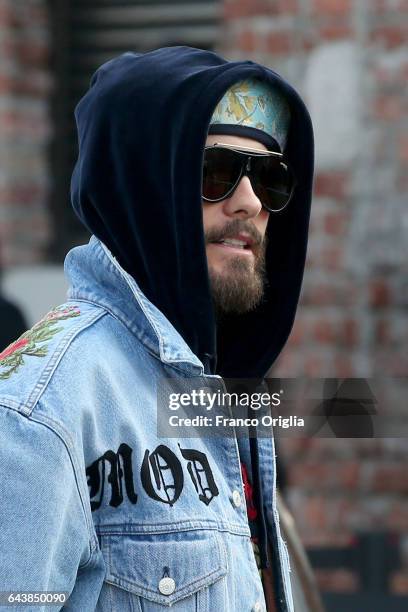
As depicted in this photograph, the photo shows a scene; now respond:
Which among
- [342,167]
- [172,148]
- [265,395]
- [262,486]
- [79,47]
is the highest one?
[79,47]

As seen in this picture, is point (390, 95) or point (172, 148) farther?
point (390, 95)

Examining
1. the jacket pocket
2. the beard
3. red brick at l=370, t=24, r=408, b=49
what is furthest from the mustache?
red brick at l=370, t=24, r=408, b=49

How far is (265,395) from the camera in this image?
74.9 inches

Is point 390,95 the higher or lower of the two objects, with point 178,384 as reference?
higher

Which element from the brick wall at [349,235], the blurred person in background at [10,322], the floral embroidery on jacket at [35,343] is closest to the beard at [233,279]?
the floral embroidery on jacket at [35,343]

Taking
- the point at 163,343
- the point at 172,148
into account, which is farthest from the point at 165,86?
the point at 163,343

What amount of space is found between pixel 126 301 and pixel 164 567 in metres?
0.36

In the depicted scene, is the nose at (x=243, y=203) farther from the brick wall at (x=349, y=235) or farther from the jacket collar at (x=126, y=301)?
the brick wall at (x=349, y=235)

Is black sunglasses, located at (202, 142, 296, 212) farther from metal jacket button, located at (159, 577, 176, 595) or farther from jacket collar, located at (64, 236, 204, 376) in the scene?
metal jacket button, located at (159, 577, 176, 595)

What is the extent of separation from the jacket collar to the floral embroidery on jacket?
0.05m

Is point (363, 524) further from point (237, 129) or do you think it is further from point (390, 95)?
point (237, 129)

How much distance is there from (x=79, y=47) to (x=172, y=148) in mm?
3508

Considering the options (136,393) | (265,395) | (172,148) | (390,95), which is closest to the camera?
(136,393)

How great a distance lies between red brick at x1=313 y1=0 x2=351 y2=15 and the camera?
14.0 ft
